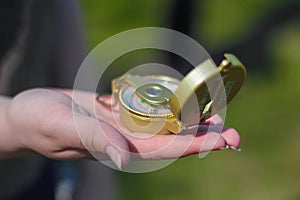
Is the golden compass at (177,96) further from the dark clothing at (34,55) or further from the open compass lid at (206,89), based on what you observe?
the dark clothing at (34,55)

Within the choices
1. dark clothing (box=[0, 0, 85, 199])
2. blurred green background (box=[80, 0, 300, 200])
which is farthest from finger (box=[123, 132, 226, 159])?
blurred green background (box=[80, 0, 300, 200])

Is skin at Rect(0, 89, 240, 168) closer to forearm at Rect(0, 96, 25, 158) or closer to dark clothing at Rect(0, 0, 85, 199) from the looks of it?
forearm at Rect(0, 96, 25, 158)

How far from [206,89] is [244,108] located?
1.63 metres

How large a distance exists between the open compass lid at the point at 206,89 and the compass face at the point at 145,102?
7 centimetres

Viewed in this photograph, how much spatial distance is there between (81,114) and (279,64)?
1.95 meters

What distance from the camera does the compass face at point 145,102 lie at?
98cm

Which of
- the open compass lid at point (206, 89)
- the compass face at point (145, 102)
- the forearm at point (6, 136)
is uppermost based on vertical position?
the open compass lid at point (206, 89)

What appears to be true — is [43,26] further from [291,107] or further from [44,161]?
[291,107]

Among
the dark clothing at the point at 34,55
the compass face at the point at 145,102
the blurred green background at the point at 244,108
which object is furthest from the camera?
the blurred green background at the point at 244,108

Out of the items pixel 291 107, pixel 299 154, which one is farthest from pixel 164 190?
pixel 291 107

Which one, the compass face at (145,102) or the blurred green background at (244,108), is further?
the blurred green background at (244,108)

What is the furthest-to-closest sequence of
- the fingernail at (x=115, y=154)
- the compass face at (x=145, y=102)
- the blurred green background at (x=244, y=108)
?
the blurred green background at (x=244, y=108) < the compass face at (x=145, y=102) < the fingernail at (x=115, y=154)

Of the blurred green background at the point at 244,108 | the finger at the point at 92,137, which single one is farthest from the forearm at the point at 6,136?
the blurred green background at the point at 244,108

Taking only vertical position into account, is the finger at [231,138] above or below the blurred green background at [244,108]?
above
